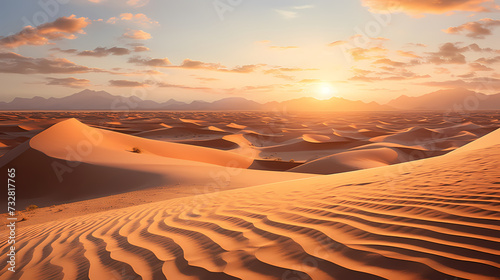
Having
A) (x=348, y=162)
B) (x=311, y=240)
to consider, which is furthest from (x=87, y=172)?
(x=348, y=162)

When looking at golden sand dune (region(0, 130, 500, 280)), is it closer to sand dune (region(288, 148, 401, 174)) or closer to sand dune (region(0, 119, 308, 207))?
sand dune (region(0, 119, 308, 207))

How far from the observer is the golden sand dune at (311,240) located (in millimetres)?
2211

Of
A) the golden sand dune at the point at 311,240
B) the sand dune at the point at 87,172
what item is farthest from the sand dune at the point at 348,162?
the golden sand dune at the point at 311,240

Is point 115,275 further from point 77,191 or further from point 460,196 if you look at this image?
point 77,191

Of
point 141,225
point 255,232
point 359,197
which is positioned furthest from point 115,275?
point 359,197

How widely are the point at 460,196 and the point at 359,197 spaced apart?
43.1 inches

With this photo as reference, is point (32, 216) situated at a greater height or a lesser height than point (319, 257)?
lesser

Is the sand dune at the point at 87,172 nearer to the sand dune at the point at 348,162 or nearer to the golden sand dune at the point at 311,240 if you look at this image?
the sand dune at the point at 348,162

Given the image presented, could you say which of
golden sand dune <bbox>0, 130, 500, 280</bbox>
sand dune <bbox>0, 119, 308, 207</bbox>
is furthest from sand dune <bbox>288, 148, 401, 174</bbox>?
golden sand dune <bbox>0, 130, 500, 280</bbox>

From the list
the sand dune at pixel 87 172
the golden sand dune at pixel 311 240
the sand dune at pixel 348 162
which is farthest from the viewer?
the sand dune at pixel 348 162

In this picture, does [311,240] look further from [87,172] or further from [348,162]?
[348,162]

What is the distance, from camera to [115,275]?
2.71 metres

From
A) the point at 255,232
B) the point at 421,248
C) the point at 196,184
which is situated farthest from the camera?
the point at 196,184

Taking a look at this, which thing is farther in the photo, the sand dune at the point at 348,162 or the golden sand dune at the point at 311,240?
the sand dune at the point at 348,162
